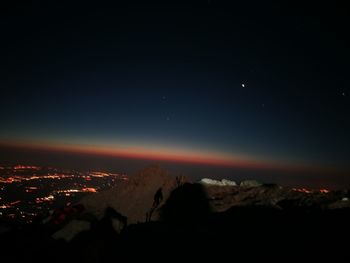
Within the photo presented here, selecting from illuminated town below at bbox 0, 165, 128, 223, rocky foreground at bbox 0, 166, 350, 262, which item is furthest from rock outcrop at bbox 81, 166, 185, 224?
illuminated town below at bbox 0, 165, 128, 223

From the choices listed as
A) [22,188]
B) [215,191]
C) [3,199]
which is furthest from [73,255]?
[22,188]

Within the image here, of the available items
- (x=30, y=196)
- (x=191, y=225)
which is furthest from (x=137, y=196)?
(x=30, y=196)

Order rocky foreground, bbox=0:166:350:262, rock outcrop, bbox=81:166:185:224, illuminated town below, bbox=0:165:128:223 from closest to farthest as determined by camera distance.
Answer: rocky foreground, bbox=0:166:350:262, rock outcrop, bbox=81:166:185:224, illuminated town below, bbox=0:165:128:223

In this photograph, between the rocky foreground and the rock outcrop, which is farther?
the rock outcrop

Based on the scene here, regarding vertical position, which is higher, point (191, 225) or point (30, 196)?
point (191, 225)

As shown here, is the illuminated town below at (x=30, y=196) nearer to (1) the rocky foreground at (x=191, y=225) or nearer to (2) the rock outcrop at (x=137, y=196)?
(2) the rock outcrop at (x=137, y=196)

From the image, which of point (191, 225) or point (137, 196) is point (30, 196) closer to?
point (137, 196)

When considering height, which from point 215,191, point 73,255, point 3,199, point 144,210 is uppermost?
point 215,191

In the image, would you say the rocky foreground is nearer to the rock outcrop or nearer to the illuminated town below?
the rock outcrop

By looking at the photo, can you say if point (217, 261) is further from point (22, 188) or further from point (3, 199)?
point (22, 188)
